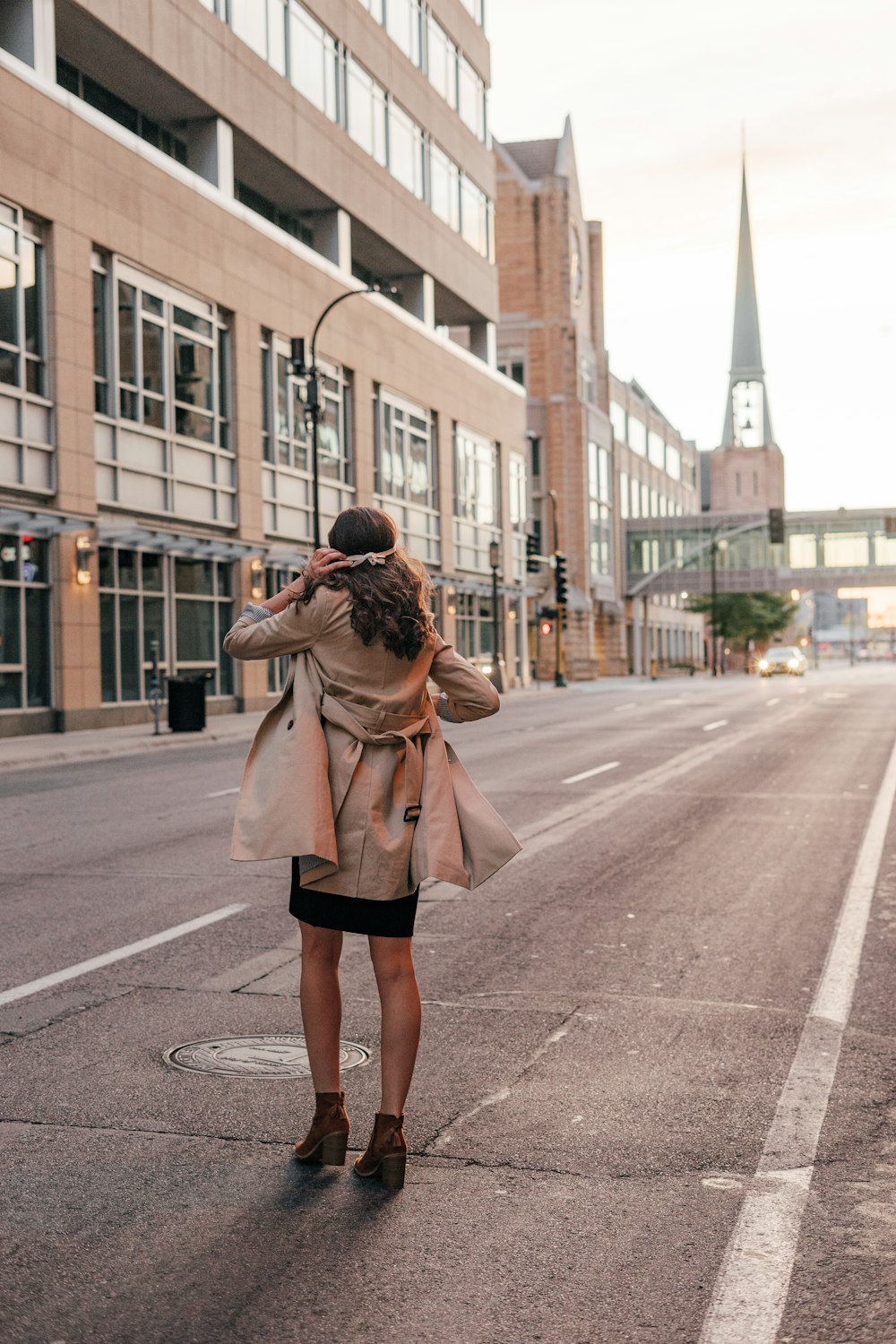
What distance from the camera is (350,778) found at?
14.5 feet

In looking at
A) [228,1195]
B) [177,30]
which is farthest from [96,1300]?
[177,30]

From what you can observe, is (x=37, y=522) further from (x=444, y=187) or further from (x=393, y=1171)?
(x=444, y=187)

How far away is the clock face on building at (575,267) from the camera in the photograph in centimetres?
7894

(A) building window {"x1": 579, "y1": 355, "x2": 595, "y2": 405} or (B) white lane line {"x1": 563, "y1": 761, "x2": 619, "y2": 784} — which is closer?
(B) white lane line {"x1": 563, "y1": 761, "x2": 619, "y2": 784}

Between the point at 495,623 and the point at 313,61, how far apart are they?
734 inches

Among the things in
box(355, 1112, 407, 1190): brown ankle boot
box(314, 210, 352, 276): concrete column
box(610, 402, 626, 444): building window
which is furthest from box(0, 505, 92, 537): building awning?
box(610, 402, 626, 444): building window

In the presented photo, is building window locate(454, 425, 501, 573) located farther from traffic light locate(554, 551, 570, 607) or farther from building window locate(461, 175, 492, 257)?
building window locate(461, 175, 492, 257)

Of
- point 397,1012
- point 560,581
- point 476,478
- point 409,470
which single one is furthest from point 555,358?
point 397,1012

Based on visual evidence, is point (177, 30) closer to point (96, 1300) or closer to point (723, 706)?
point (723, 706)

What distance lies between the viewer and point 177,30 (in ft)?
107

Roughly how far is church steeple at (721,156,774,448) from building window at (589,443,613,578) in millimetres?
54408

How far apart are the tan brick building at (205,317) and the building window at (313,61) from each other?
12cm

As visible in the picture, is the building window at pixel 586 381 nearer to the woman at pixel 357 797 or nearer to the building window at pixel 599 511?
the building window at pixel 599 511

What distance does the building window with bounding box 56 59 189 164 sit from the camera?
31.6 meters
